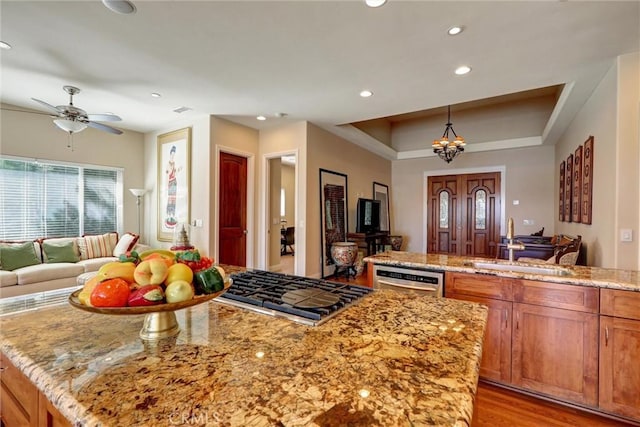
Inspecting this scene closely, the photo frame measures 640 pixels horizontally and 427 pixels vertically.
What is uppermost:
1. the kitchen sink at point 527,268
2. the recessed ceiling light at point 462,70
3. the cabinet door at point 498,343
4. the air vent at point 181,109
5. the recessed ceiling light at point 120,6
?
the recessed ceiling light at point 462,70

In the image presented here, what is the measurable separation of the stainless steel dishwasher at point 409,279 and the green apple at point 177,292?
1.81m

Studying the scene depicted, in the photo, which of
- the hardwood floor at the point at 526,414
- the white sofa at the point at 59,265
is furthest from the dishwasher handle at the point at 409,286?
the white sofa at the point at 59,265

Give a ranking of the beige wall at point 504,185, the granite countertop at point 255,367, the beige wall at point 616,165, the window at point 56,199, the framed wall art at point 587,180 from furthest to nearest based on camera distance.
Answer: the beige wall at point 504,185 → the window at point 56,199 → the framed wall art at point 587,180 → the beige wall at point 616,165 → the granite countertop at point 255,367

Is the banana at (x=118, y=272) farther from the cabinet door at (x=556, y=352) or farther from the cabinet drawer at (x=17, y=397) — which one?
the cabinet door at (x=556, y=352)

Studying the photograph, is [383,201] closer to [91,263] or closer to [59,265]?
[91,263]

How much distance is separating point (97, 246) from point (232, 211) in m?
2.09

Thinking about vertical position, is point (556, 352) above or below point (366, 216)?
below

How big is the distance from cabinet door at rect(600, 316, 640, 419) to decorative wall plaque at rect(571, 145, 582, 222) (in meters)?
2.84

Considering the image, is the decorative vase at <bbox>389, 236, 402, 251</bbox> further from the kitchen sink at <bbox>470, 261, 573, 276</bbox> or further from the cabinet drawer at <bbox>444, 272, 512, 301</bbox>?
the cabinet drawer at <bbox>444, 272, 512, 301</bbox>

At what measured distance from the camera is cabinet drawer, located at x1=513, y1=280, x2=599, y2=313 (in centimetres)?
177

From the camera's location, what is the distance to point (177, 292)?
0.86m

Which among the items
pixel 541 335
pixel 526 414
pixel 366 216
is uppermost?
pixel 366 216

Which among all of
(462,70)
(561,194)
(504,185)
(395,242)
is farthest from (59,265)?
(504,185)

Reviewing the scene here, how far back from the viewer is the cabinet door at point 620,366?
168 centimetres
